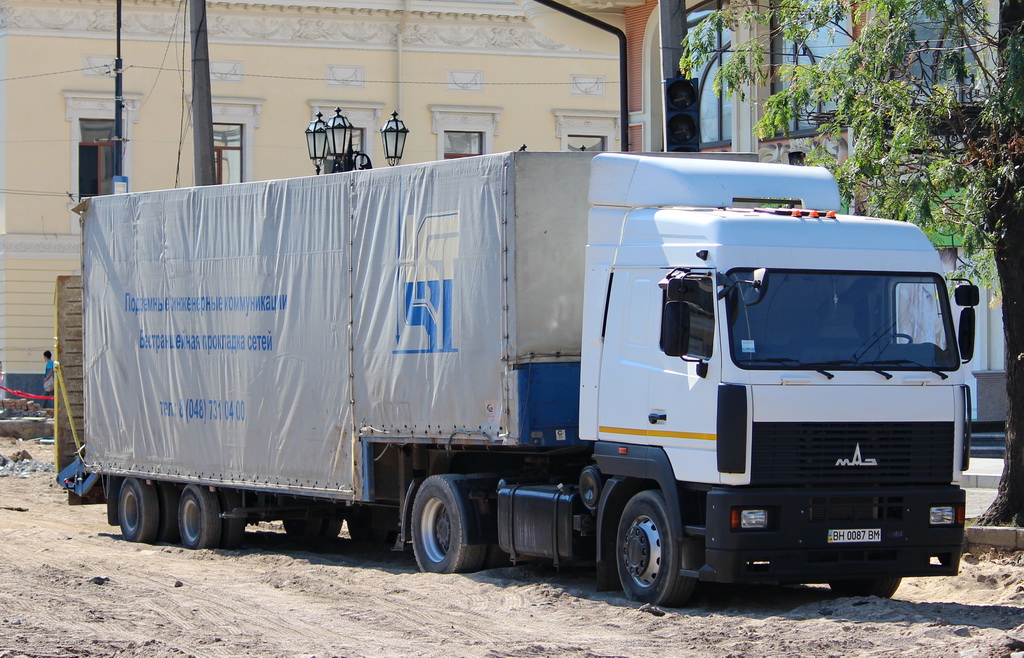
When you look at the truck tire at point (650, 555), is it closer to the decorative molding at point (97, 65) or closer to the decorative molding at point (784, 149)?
the decorative molding at point (784, 149)

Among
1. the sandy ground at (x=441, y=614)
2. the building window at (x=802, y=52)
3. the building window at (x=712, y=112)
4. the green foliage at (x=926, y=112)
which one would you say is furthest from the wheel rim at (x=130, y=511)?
the building window at (x=712, y=112)

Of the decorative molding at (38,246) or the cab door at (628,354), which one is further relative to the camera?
the decorative molding at (38,246)

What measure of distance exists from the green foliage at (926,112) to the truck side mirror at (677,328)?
12.9 ft

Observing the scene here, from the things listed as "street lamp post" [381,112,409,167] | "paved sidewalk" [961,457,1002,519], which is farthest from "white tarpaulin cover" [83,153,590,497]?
"paved sidewalk" [961,457,1002,519]

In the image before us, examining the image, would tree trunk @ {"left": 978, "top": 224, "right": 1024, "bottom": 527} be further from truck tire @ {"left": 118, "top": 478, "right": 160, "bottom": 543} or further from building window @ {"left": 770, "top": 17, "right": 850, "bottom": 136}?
truck tire @ {"left": 118, "top": 478, "right": 160, "bottom": 543}

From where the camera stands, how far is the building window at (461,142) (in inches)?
1728

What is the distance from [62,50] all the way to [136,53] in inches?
73.8

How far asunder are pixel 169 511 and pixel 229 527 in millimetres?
1115

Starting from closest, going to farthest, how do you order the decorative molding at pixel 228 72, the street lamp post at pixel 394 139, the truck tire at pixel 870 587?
the truck tire at pixel 870 587
the street lamp post at pixel 394 139
the decorative molding at pixel 228 72

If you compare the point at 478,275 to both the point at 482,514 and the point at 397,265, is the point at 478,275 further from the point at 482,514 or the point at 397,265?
the point at 482,514

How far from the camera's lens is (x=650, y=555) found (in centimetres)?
1122

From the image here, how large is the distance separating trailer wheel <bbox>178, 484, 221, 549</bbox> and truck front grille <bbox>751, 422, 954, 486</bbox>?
7525 millimetres

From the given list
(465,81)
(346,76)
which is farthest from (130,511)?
(465,81)

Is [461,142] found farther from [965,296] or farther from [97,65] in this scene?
[965,296]
